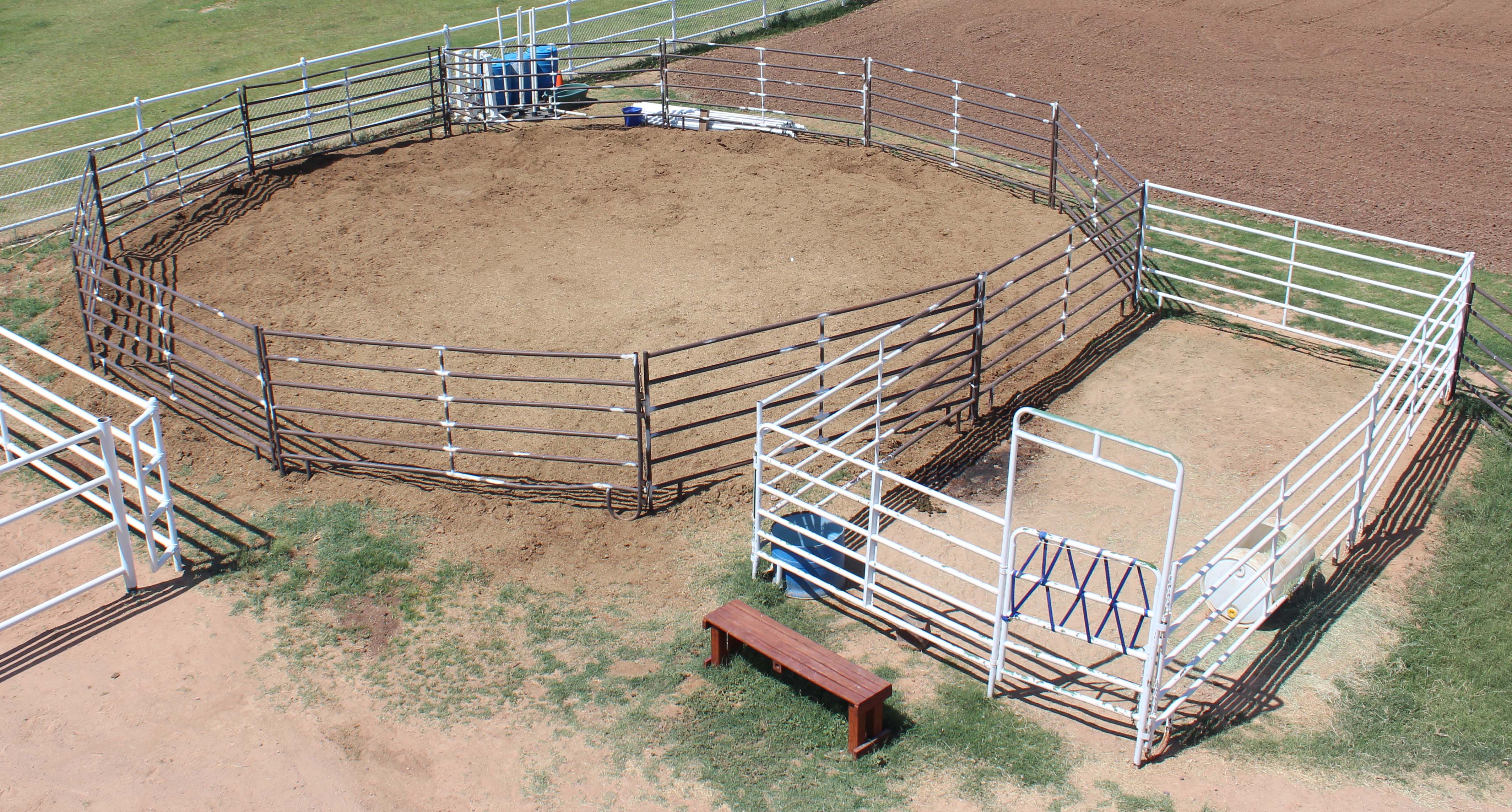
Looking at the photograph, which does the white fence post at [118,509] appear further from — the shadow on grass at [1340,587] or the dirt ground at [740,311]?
the shadow on grass at [1340,587]

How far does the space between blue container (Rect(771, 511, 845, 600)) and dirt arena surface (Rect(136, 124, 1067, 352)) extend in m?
3.88

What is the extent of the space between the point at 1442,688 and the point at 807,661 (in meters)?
4.39

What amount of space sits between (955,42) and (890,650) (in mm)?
18228

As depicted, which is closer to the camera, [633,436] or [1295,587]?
[1295,587]

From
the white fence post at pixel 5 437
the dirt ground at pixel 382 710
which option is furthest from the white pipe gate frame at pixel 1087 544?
the white fence post at pixel 5 437

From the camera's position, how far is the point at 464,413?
12.2 m

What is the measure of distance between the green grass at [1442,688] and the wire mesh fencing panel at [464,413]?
5678 millimetres

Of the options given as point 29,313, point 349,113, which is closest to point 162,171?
Answer: point 349,113

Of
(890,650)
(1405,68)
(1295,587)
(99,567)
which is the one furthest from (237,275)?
(1405,68)

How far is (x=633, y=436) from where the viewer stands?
35.8ft

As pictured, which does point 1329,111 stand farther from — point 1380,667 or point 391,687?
point 391,687

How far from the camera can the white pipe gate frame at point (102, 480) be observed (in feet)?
29.9

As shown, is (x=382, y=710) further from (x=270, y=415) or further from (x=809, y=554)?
(x=270, y=415)

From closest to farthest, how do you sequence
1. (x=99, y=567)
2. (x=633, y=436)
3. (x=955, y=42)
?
(x=99, y=567) < (x=633, y=436) < (x=955, y=42)
